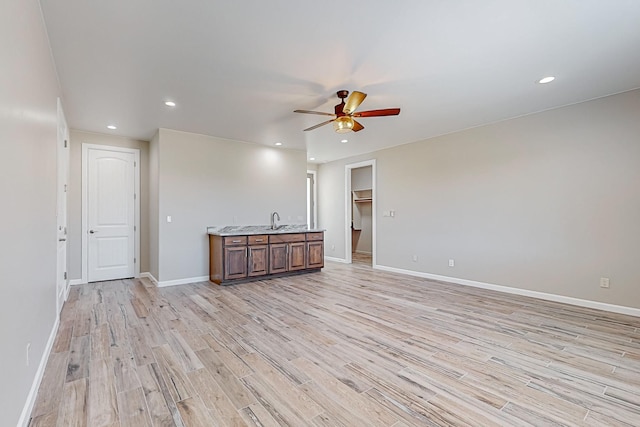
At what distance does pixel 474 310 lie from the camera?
12.0 feet

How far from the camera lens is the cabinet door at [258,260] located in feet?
17.1

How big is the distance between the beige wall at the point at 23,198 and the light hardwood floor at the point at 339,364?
44cm

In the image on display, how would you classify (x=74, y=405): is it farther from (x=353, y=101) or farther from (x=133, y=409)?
(x=353, y=101)

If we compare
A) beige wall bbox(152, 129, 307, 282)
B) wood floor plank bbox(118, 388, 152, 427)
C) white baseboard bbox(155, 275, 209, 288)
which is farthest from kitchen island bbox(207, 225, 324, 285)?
wood floor plank bbox(118, 388, 152, 427)

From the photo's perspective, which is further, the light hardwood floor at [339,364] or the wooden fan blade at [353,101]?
the wooden fan blade at [353,101]

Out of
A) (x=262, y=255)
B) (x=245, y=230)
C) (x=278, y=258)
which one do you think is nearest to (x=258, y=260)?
(x=262, y=255)

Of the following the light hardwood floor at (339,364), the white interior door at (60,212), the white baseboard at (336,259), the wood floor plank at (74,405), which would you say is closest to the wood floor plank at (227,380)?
the light hardwood floor at (339,364)

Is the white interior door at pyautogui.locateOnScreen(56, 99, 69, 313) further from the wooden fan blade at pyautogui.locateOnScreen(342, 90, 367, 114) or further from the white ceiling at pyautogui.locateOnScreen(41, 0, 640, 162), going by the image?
the wooden fan blade at pyautogui.locateOnScreen(342, 90, 367, 114)

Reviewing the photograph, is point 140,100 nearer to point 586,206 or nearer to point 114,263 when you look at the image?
point 114,263

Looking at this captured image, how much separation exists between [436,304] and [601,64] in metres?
3.10

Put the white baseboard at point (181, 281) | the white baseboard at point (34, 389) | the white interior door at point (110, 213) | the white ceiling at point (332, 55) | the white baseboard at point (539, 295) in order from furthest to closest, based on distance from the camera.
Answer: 1. the white interior door at point (110, 213)
2. the white baseboard at point (181, 281)
3. the white baseboard at point (539, 295)
4. the white ceiling at point (332, 55)
5. the white baseboard at point (34, 389)

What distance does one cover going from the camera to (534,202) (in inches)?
167

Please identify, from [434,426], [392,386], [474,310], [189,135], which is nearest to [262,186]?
[189,135]

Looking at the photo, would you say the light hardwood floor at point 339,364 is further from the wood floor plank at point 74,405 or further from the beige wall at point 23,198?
the beige wall at point 23,198
